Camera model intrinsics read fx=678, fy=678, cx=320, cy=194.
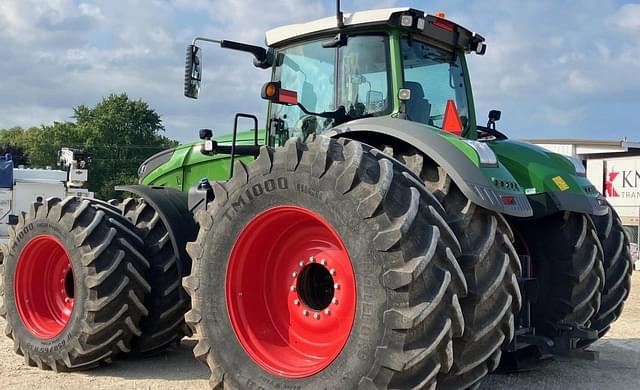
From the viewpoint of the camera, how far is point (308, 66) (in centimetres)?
551

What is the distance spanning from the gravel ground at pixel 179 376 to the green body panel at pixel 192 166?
5.48 ft

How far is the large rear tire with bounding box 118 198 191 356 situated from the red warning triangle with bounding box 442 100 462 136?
2359mm

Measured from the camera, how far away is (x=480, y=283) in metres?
3.71

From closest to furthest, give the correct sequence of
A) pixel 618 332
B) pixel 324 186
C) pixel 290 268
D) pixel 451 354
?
pixel 451 354, pixel 324 186, pixel 290 268, pixel 618 332

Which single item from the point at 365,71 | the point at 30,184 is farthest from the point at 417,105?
the point at 30,184

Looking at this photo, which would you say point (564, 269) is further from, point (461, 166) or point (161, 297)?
point (161, 297)

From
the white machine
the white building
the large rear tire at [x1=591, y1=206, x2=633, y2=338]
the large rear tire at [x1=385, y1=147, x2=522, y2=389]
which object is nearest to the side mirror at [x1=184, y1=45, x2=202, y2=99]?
the large rear tire at [x1=385, y1=147, x2=522, y2=389]

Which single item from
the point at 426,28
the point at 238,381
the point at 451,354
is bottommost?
→ the point at 238,381

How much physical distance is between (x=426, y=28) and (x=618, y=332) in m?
4.71

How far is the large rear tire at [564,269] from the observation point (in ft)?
16.8

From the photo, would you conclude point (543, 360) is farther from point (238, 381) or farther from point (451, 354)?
point (238, 381)

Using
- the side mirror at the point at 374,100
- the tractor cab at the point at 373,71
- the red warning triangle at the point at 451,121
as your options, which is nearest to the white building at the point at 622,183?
the tractor cab at the point at 373,71

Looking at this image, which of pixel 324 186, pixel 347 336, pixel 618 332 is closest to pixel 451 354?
pixel 347 336

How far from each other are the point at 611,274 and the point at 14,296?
520 centimetres
